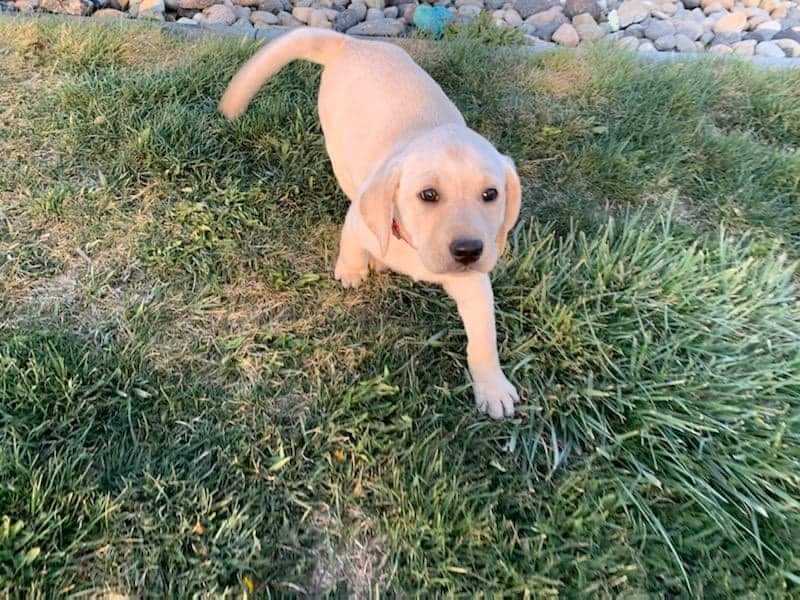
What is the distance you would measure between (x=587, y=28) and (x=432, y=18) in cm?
102

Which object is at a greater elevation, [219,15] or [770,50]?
[219,15]

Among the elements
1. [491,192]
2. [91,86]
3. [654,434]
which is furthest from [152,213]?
[654,434]

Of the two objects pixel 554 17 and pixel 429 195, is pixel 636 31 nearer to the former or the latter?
pixel 554 17

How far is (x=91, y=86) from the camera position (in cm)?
312

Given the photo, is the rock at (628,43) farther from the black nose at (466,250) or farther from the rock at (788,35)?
the black nose at (466,250)

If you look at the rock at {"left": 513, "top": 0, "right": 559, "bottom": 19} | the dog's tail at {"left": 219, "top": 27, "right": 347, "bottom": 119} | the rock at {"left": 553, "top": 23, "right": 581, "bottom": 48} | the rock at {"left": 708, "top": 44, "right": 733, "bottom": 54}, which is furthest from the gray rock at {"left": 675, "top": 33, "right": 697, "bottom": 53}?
the dog's tail at {"left": 219, "top": 27, "right": 347, "bottom": 119}

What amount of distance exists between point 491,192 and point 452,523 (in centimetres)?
90

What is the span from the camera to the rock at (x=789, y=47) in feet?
14.0

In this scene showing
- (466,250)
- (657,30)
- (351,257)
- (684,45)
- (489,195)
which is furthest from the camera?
(657,30)

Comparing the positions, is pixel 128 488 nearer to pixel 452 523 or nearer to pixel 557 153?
pixel 452 523

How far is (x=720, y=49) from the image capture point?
14.0ft

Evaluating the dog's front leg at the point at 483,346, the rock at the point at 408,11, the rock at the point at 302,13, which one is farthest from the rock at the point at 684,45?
the dog's front leg at the point at 483,346

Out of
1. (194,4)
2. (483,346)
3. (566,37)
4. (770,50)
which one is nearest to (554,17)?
(566,37)

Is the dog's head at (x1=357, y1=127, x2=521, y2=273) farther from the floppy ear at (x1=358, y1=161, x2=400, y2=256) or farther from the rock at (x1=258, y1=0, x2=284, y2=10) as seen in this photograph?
the rock at (x1=258, y1=0, x2=284, y2=10)
